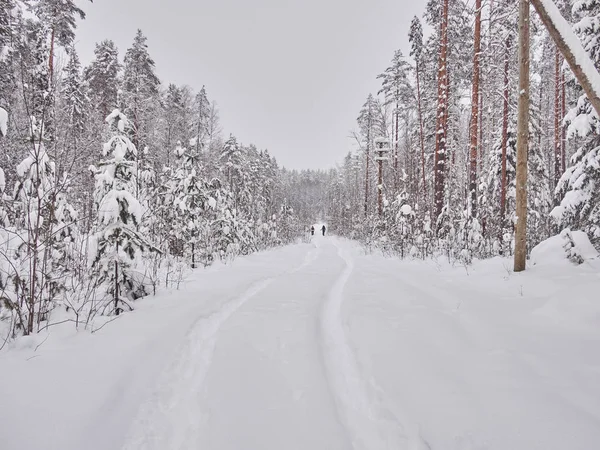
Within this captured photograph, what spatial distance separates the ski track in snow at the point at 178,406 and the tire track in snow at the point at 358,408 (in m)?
1.25

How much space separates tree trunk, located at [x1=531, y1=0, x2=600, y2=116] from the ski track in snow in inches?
258

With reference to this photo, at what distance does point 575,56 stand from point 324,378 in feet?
19.6

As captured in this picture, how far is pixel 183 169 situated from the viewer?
36.7 feet

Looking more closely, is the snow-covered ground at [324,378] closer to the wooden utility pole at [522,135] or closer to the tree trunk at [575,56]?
the wooden utility pole at [522,135]

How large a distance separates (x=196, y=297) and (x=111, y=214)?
2.30m

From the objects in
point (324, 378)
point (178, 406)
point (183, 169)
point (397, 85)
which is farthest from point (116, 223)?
point (397, 85)

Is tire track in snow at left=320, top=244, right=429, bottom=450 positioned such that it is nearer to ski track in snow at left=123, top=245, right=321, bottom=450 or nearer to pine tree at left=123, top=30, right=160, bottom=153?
ski track in snow at left=123, top=245, right=321, bottom=450

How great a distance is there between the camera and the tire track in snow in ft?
7.39

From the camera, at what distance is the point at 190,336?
4.16 meters

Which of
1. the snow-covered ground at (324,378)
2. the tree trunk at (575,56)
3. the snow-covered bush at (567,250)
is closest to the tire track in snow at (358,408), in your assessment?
the snow-covered ground at (324,378)

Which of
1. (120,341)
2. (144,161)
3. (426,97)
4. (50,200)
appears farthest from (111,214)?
(426,97)

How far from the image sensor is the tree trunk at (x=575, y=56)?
4.43 m

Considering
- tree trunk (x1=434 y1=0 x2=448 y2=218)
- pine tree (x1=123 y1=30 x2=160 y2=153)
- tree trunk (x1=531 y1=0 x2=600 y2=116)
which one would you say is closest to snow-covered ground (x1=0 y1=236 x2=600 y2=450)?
tree trunk (x1=531 y1=0 x2=600 y2=116)

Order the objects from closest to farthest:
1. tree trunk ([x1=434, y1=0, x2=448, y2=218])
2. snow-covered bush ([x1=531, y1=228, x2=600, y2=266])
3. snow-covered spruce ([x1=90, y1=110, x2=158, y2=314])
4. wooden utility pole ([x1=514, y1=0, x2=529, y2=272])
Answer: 1. snow-covered spruce ([x1=90, y1=110, x2=158, y2=314])
2. snow-covered bush ([x1=531, y1=228, x2=600, y2=266])
3. wooden utility pole ([x1=514, y1=0, x2=529, y2=272])
4. tree trunk ([x1=434, y1=0, x2=448, y2=218])
